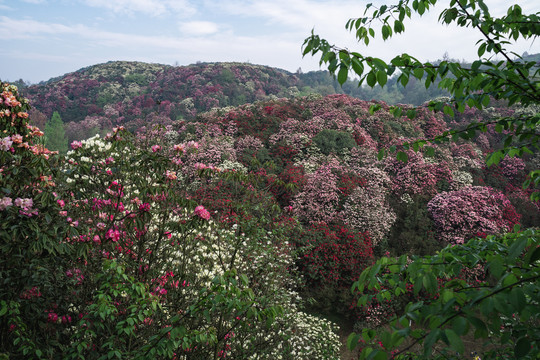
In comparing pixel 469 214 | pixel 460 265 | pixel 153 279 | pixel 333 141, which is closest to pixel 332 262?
pixel 153 279

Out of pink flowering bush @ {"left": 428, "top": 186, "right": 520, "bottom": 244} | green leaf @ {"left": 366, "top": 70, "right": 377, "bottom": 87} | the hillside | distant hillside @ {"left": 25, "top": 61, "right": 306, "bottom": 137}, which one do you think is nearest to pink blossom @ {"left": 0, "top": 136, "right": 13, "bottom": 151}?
green leaf @ {"left": 366, "top": 70, "right": 377, "bottom": 87}

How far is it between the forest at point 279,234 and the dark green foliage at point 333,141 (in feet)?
0.31

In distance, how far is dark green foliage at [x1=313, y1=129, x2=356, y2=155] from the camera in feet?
47.6

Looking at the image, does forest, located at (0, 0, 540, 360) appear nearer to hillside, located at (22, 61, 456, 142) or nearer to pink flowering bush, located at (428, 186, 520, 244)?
pink flowering bush, located at (428, 186, 520, 244)

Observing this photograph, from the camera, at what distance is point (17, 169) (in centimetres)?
255

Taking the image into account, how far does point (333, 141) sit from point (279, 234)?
857cm

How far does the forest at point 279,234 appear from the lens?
166 centimetres

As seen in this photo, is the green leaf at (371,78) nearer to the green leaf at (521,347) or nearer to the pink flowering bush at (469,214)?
the green leaf at (521,347)

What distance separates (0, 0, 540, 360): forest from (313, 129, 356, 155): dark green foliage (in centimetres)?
9

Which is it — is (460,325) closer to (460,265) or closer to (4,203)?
(460,265)

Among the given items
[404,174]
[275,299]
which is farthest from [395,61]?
[404,174]

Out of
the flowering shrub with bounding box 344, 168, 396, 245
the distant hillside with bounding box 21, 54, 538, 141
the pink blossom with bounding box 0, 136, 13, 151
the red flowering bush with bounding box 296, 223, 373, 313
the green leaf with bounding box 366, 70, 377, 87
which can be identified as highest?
the distant hillside with bounding box 21, 54, 538, 141

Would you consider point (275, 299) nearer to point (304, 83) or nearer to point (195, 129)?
point (195, 129)

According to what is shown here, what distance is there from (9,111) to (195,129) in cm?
1254
